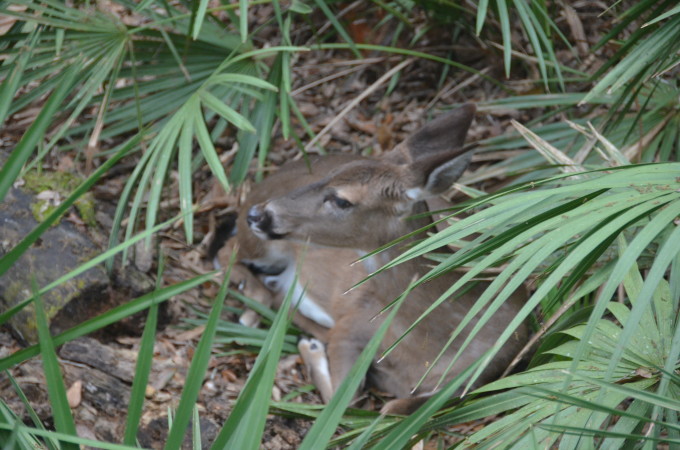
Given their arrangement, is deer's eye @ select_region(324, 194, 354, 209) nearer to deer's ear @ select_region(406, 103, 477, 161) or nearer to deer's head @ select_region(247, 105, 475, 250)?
deer's head @ select_region(247, 105, 475, 250)

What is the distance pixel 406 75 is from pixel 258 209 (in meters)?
2.69

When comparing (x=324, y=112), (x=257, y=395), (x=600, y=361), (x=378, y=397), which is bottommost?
(x=378, y=397)

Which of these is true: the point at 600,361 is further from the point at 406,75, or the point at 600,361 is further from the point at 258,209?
the point at 406,75

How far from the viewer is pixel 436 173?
14.7ft

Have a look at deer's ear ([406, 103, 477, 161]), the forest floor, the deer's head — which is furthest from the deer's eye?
the forest floor

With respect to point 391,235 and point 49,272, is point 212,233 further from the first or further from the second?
point 391,235

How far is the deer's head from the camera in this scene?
4750 millimetres

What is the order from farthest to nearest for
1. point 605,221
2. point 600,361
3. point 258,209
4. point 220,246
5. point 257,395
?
point 220,246
point 258,209
point 600,361
point 605,221
point 257,395

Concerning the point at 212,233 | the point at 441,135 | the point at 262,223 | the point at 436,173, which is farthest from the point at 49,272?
the point at 441,135

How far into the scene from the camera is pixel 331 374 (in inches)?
193

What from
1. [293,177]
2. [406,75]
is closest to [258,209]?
[293,177]

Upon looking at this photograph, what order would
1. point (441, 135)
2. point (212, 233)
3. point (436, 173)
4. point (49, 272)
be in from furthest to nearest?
point (212, 233) < point (441, 135) < point (49, 272) < point (436, 173)

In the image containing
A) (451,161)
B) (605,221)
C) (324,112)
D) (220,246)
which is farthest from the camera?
(324,112)

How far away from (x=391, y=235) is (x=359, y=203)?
0.79 ft
